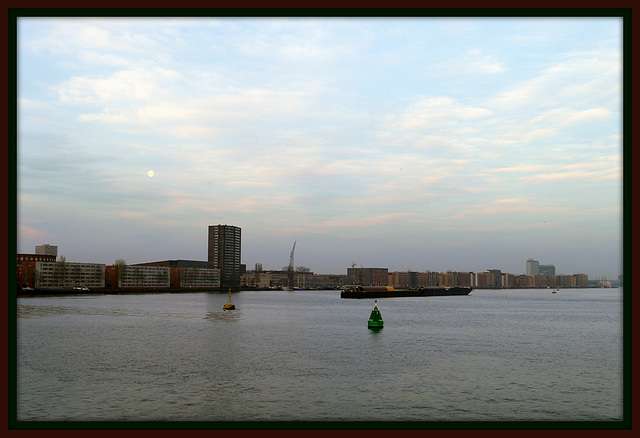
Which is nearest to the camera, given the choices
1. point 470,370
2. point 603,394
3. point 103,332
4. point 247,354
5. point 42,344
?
point 603,394

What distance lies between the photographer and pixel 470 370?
3734 cm

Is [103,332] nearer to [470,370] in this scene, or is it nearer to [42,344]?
[42,344]

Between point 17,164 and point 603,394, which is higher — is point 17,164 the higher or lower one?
the higher one

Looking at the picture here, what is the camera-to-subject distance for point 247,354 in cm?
4438
